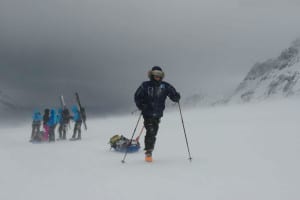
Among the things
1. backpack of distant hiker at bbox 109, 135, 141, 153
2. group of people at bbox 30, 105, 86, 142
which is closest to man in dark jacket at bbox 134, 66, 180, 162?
backpack of distant hiker at bbox 109, 135, 141, 153

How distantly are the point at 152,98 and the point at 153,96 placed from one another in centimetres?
6

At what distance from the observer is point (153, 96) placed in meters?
8.66

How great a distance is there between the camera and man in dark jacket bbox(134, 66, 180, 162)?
28.2 feet

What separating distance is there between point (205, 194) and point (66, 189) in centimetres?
239

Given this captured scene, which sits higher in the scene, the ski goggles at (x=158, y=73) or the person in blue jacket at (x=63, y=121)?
the person in blue jacket at (x=63, y=121)

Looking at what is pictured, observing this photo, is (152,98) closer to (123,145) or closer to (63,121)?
(123,145)

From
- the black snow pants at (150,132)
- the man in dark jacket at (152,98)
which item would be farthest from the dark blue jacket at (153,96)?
the black snow pants at (150,132)

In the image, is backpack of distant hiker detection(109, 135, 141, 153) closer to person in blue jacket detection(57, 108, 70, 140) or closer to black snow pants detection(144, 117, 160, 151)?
black snow pants detection(144, 117, 160, 151)

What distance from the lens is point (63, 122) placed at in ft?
65.5

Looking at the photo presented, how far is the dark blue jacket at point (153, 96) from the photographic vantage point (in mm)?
8625

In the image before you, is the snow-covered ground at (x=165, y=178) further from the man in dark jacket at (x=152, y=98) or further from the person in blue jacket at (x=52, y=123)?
the person in blue jacket at (x=52, y=123)

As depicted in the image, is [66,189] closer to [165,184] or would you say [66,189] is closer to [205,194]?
[165,184]

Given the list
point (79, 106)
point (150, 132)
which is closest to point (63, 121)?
point (79, 106)

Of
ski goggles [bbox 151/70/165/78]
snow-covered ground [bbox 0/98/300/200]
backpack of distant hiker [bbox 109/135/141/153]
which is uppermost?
ski goggles [bbox 151/70/165/78]
